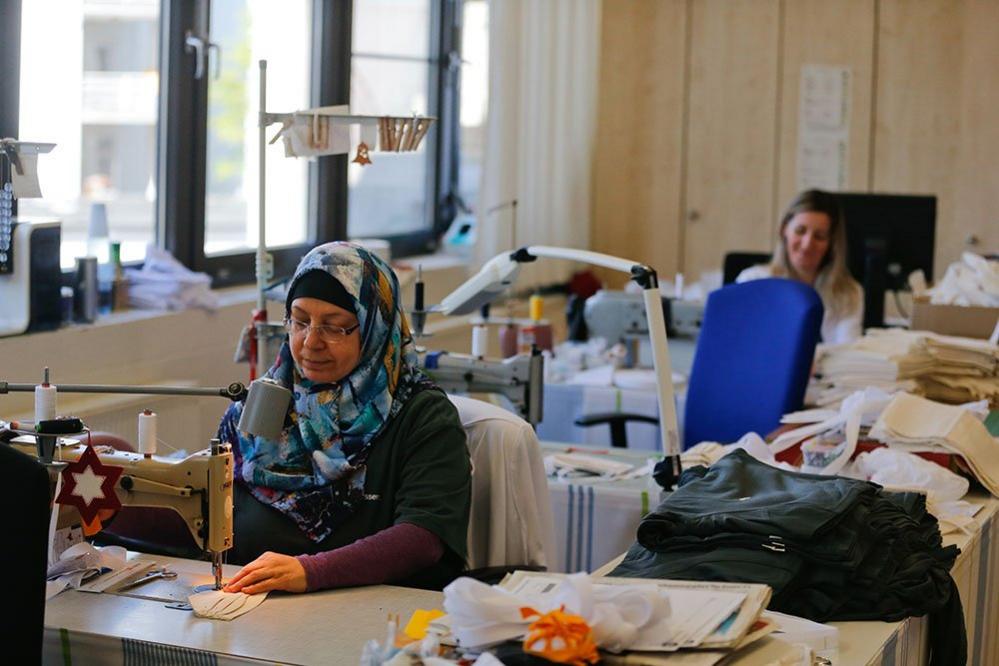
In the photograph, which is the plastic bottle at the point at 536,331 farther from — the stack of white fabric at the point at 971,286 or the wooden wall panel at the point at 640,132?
the wooden wall panel at the point at 640,132

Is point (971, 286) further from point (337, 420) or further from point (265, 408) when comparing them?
point (265, 408)

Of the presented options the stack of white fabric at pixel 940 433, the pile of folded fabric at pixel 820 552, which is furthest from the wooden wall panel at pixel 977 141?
the pile of folded fabric at pixel 820 552

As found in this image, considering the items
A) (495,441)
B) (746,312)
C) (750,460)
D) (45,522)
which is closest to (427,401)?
(495,441)

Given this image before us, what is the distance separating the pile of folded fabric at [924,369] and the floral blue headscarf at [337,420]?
153cm

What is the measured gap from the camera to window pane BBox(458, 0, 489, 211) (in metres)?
5.65

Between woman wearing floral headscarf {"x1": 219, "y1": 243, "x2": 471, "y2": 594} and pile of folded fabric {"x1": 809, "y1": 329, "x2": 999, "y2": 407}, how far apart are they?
1.50 metres

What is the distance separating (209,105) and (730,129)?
2.85 m

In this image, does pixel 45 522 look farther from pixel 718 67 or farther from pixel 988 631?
pixel 718 67

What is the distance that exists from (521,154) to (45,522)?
13.0ft

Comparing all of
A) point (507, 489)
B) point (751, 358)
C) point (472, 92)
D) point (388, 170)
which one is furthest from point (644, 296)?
point (472, 92)

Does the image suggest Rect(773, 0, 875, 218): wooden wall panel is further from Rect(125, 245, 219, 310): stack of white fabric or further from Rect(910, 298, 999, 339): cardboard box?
Rect(125, 245, 219, 310): stack of white fabric

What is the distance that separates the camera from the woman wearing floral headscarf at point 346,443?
7.53 feet

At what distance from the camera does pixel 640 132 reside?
20.8 ft

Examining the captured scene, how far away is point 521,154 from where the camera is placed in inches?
217
